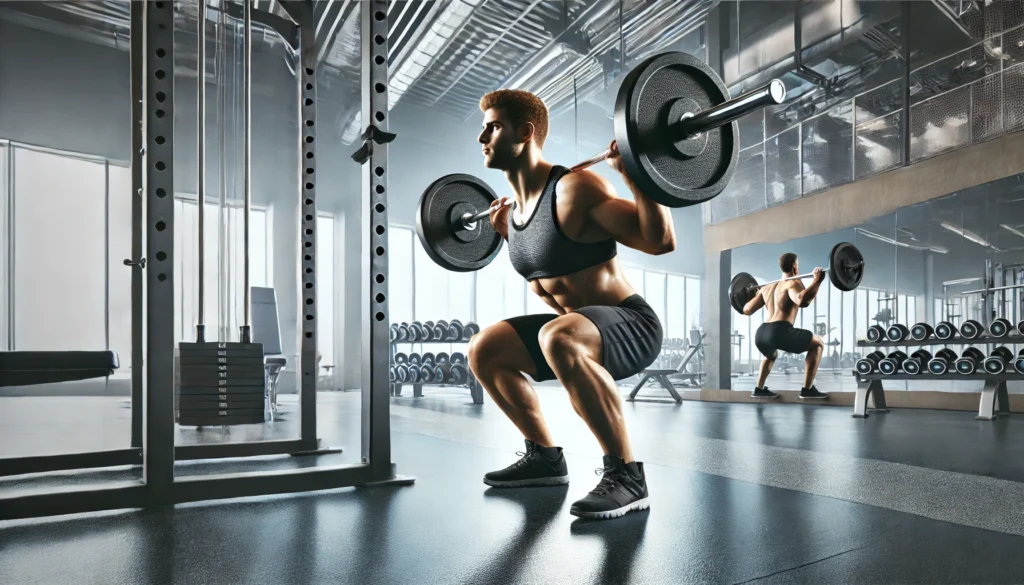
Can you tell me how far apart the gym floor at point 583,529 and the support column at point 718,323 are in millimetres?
4815

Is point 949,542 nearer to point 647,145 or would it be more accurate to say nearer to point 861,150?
point 647,145

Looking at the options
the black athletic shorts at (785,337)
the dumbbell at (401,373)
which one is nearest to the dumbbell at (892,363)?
the black athletic shorts at (785,337)

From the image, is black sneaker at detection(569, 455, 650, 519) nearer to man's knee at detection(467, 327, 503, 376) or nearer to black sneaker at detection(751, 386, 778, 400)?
man's knee at detection(467, 327, 503, 376)

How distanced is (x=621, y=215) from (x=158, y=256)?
134cm

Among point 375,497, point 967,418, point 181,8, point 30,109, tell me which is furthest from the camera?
point 30,109

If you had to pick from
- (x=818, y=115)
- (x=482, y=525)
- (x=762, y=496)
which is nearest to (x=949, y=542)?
(x=762, y=496)

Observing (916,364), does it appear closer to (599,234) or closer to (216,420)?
(599,234)

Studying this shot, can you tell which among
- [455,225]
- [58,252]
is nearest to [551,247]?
[455,225]

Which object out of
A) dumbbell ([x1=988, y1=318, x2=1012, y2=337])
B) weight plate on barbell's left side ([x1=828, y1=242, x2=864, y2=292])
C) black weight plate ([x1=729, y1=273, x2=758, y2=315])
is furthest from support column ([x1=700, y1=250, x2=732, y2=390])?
dumbbell ([x1=988, y1=318, x2=1012, y2=337])

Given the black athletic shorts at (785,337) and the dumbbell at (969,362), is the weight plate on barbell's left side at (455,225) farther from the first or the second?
the black athletic shorts at (785,337)

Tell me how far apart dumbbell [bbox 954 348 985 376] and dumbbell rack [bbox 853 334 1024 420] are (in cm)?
4

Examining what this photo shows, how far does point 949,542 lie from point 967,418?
13.8ft

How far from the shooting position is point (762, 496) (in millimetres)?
2070

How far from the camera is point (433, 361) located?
727cm
